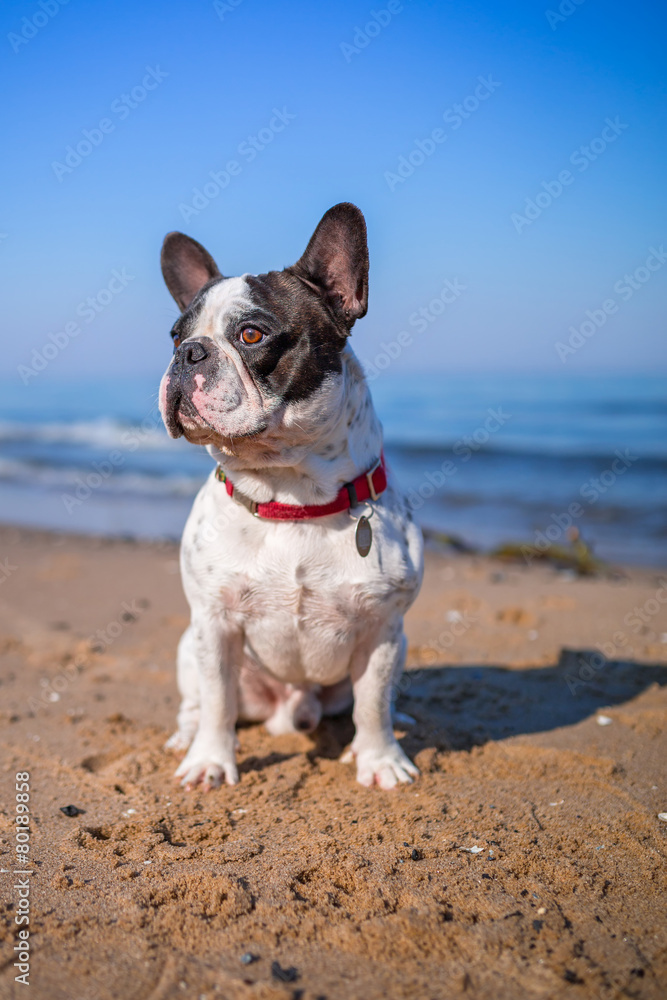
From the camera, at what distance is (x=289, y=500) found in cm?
337

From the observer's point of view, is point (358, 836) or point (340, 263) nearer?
point (358, 836)

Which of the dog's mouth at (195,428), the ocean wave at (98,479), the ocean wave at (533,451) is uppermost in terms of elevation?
the dog's mouth at (195,428)

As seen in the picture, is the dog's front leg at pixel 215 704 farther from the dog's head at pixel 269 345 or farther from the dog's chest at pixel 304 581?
the dog's head at pixel 269 345

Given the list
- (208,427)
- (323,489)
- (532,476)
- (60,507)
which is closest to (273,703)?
(323,489)

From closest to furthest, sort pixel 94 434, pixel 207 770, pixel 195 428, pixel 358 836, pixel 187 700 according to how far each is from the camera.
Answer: pixel 358 836 → pixel 195 428 → pixel 207 770 → pixel 187 700 → pixel 94 434

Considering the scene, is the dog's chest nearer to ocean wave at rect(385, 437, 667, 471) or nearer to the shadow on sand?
the shadow on sand

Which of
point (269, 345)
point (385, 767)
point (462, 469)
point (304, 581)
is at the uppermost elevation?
point (269, 345)

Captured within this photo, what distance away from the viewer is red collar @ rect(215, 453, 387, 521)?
11.1ft

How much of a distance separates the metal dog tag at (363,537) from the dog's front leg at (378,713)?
0.42 metres

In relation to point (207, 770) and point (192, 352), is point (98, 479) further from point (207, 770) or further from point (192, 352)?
point (192, 352)

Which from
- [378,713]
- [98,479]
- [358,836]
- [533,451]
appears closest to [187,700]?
[378,713]

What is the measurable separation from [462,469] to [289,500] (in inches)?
472

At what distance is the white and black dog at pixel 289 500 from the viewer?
10.2 ft

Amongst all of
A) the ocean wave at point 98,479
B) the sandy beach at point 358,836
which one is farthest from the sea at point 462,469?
the sandy beach at point 358,836
